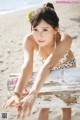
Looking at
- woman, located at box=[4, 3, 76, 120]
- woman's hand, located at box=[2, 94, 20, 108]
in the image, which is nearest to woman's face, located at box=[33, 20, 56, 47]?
woman, located at box=[4, 3, 76, 120]

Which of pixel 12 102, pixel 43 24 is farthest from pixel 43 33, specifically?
pixel 12 102

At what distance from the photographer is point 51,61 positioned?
897mm

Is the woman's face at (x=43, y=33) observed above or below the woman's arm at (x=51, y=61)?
above

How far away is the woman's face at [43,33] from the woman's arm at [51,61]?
41mm

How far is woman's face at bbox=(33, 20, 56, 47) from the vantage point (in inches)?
36.2

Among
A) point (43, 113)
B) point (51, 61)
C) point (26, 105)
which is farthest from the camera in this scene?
point (43, 113)

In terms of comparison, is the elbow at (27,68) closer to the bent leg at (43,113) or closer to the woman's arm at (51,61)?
the woman's arm at (51,61)

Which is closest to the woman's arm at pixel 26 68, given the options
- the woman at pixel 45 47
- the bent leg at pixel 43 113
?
the woman at pixel 45 47

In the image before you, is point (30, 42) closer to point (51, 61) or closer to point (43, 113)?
point (51, 61)

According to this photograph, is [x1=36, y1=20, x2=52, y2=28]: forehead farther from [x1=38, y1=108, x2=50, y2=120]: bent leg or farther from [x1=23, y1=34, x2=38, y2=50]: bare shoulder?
[x1=38, y1=108, x2=50, y2=120]: bent leg

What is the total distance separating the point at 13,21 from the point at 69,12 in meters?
0.32

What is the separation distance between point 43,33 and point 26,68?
109mm

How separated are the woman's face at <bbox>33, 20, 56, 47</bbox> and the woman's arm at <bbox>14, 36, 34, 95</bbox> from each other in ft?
0.14

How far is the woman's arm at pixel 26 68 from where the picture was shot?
893 millimetres
